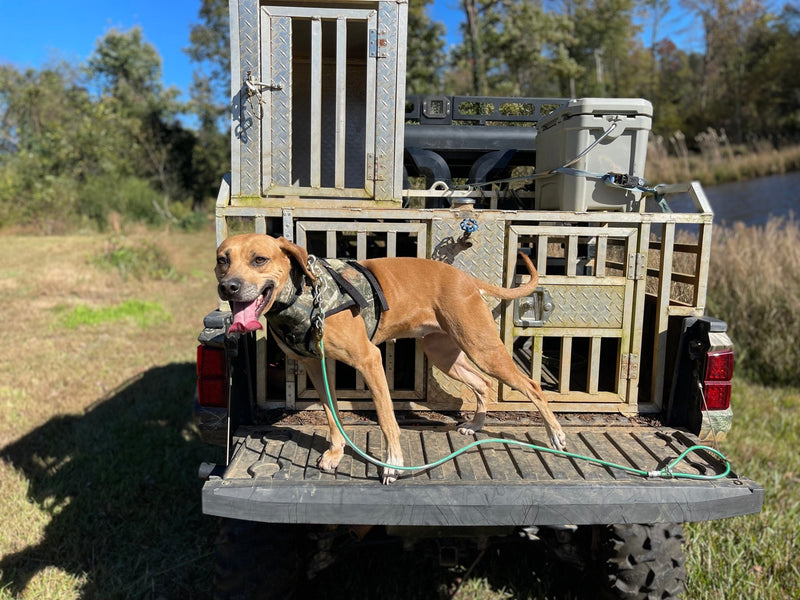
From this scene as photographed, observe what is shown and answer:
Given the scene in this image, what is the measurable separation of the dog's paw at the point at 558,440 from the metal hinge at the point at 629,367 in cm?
60

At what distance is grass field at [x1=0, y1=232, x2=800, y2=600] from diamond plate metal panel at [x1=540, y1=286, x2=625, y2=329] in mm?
1390

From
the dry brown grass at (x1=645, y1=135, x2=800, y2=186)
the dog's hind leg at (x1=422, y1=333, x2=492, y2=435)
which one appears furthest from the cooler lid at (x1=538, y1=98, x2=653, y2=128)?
the dry brown grass at (x1=645, y1=135, x2=800, y2=186)

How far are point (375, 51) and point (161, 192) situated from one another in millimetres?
24442

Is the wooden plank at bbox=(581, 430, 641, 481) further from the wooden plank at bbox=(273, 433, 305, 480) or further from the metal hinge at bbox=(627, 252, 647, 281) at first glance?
the wooden plank at bbox=(273, 433, 305, 480)

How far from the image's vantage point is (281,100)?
10.0 feet

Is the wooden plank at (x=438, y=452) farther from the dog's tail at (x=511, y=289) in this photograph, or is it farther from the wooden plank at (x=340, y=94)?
the wooden plank at (x=340, y=94)

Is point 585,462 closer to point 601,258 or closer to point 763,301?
point 601,258

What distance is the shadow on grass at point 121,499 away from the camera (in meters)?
3.16

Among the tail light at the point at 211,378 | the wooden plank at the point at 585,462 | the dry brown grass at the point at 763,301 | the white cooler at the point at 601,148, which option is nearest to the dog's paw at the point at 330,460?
the tail light at the point at 211,378

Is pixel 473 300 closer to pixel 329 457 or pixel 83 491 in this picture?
pixel 329 457

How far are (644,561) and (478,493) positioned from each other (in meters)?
0.87

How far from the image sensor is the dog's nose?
2.15m

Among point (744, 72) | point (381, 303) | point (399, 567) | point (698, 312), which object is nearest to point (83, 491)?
point (399, 567)

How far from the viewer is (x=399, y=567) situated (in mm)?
3314
